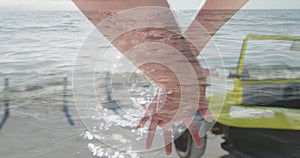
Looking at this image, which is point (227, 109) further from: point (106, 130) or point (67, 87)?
point (67, 87)

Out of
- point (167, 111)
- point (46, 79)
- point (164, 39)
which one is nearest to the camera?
point (164, 39)

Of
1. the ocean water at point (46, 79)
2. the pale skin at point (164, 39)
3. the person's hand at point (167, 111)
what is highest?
the pale skin at point (164, 39)

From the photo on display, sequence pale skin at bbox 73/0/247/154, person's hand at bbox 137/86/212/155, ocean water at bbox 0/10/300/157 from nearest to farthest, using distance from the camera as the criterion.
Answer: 1. pale skin at bbox 73/0/247/154
2. person's hand at bbox 137/86/212/155
3. ocean water at bbox 0/10/300/157

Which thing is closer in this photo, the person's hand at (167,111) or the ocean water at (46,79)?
the person's hand at (167,111)

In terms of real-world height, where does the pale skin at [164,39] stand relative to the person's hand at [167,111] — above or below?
above

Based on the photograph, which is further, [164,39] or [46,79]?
[46,79]

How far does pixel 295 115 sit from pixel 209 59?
1.42 meters

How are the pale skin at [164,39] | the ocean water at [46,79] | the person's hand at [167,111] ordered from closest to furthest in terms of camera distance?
1. the pale skin at [164,39]
2. the person's hand at [167,111]
3. the ocean water at [46,79]

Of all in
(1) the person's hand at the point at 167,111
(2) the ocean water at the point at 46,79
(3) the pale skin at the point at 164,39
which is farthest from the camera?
(2) the ocean water at the point at 46,79

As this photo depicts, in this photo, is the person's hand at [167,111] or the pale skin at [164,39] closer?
the pale skin at [164,39]

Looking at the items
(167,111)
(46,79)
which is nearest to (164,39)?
(167,111)

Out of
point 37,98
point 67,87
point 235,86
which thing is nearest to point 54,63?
point 67,87

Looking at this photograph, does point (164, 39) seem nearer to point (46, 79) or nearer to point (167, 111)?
point (167, 111)

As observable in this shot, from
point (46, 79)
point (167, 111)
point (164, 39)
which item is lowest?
point (46, 79)
